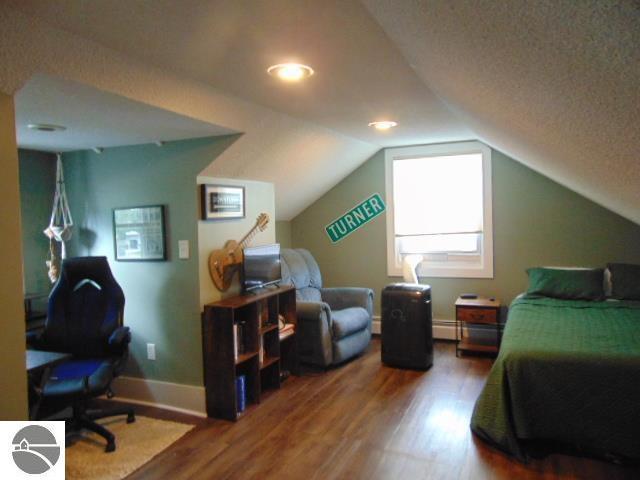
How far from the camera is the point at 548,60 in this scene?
0.98m

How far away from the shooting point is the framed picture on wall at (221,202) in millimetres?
3404

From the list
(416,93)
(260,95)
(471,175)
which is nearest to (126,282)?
(260,95)

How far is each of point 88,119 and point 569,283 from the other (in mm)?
4002

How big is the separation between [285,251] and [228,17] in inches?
131

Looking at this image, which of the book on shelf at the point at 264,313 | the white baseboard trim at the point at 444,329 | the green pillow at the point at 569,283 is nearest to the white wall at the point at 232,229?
the book on shelf at the point at 264,313

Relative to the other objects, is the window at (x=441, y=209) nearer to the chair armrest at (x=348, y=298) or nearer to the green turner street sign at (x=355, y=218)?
the green turner street sign at (x=355, y=218)

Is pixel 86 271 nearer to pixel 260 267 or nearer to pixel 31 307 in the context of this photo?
pixel 31 307

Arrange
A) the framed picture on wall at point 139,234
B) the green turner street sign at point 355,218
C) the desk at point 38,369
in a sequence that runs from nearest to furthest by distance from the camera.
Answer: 1. the desk at point 38,369
2. the framed picture on wall at point 139,234
3. the green turner street sign at point 355,218

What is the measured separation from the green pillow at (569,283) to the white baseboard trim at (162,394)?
3048 mm

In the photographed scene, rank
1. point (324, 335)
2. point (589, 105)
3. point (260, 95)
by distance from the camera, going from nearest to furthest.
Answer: point (589, 105)
point (260, 95)
point (324, 335)

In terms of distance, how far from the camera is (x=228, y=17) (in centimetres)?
171

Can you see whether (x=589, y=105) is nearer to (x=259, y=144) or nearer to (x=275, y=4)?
(x=275, y=4)

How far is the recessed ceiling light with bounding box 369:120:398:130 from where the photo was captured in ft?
12.3

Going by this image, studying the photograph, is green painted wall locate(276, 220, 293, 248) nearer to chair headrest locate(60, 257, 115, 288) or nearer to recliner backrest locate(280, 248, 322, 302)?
→ recliner backrest locate(280, 248, 322, 302)
